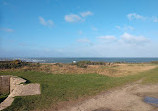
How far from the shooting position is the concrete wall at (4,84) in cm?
1431

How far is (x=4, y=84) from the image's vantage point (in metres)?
14.6

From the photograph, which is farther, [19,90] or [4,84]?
[4,84]

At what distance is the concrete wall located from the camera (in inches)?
564

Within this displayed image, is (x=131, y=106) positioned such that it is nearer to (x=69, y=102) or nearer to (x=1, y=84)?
(x=69, y=102)

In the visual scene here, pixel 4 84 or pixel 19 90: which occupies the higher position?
pixel 19 90

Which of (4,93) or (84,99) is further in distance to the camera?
(4,93)

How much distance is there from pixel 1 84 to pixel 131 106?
42.0 ft

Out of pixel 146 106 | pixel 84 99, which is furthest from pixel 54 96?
pixel 146 106

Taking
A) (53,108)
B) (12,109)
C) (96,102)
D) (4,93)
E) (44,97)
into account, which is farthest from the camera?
(4,93)

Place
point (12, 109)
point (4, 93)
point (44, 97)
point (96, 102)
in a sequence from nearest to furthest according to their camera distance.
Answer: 1. point (12, 109)
2. point (96, 102)
3. point (44, 97)
4. point (4, 93)

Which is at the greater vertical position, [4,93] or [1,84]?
[1,84]

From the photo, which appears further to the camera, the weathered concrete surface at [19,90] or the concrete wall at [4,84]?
the concrete wall at [4,84]

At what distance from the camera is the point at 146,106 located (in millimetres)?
8289

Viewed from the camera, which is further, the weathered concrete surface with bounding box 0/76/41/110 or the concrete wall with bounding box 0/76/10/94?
the concrete wall with bounding box 0/76/10/94
